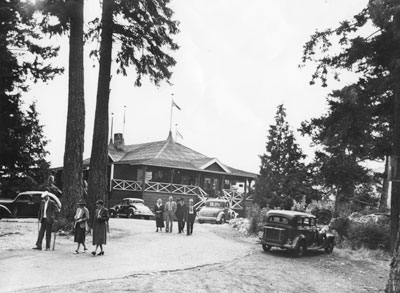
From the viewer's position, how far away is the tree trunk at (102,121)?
17.3 meters

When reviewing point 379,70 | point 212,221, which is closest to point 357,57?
point 379,70

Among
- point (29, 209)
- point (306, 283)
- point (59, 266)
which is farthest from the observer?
point (29, 209)

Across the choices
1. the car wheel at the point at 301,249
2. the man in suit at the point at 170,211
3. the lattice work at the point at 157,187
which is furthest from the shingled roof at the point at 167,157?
the car wheel at the point at 301,249

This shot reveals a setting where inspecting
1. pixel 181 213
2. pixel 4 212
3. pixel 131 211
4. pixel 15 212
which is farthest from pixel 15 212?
pixel 181 213

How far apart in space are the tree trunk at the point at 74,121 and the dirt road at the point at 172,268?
1.76 m

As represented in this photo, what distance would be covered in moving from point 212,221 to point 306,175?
9082 mm

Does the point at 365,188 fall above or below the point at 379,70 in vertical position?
below

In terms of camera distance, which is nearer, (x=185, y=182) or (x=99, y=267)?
Answer: (x=99, y=267)

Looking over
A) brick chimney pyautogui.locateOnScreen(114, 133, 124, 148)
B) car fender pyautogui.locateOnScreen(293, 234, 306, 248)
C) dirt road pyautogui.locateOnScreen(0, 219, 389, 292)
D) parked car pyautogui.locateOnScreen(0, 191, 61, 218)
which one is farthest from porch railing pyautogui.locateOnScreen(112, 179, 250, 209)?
car fender pyautogui.locateOnScreen(293, 234, 306, 248)

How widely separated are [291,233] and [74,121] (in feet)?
31.4

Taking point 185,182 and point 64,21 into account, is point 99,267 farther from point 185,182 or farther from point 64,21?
point 185,182

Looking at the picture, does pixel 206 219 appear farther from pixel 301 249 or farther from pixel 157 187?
pixel 301 249

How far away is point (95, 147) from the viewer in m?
17.8

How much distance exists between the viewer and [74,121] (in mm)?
16672
